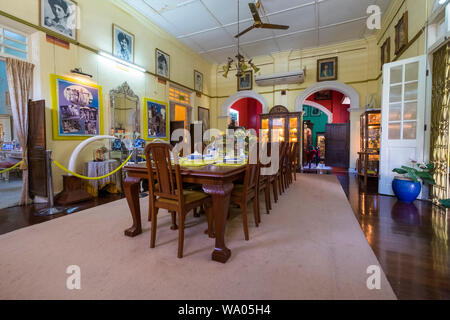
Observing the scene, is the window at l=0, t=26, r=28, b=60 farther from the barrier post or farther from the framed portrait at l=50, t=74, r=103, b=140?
the barrier post

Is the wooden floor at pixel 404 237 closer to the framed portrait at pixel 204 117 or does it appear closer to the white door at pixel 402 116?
the white door at pixel 402 116

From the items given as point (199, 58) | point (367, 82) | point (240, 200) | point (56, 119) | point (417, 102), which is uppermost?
point (199, 58)

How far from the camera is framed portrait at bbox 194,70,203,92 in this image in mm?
8240

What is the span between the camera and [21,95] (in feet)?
11.6

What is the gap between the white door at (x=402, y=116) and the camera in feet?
12.2

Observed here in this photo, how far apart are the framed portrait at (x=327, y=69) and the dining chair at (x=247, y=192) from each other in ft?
22.4

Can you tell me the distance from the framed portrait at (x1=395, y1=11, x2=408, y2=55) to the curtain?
24.2 feet

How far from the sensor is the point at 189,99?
8125mm

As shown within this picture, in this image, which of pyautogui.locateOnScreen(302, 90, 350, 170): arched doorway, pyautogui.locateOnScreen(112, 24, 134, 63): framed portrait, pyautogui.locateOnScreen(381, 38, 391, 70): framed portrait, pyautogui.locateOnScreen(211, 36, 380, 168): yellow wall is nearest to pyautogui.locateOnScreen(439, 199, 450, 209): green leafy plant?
pyautogui.locateOnScreen(381, 38, 391, 70): framed portrait

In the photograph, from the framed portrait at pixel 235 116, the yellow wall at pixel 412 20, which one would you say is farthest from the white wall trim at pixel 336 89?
the framed portrait at pixel 235 116

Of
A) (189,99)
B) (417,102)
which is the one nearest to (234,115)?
(189,99)
